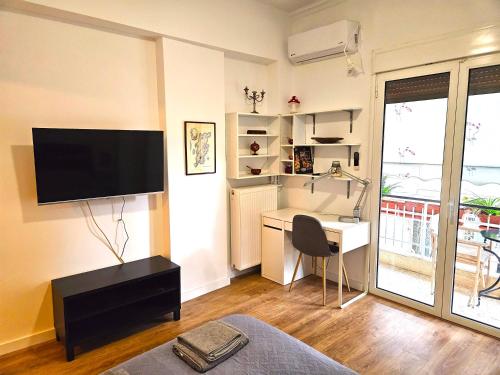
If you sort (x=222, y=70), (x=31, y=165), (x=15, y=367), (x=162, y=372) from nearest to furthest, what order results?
(x=162, y=372) → (x=15, y=367) → (x=31, y=165) → (x=222, y=70)

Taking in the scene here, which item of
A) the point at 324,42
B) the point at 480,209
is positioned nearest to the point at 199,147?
the point at 324,42

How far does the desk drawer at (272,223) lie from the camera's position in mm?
3512

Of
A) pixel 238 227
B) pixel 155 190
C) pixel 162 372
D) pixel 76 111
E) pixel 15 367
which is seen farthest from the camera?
pixel 238 227

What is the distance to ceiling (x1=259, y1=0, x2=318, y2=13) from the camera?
3.51 metres

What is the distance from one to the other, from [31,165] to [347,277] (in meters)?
3.11

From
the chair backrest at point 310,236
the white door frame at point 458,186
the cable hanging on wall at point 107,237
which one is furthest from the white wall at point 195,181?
the white door frame at point 458,186

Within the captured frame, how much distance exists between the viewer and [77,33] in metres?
2.55

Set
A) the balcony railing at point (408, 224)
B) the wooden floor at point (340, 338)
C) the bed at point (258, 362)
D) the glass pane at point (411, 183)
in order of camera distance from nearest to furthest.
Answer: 1. the bed at point (258, 362)
2. the wooden floor at point (340, 338)
3. the glass pane at point (411, 183)
4. the balcony railing at point (408, 224)

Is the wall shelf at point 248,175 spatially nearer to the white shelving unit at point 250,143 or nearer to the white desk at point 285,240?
the white shelving unit at point 250,143

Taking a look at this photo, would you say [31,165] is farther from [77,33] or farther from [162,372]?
[162,372]

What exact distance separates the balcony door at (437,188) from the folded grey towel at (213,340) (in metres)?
2.07

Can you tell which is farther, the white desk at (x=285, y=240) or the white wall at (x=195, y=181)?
the white desk at (x=285, y=240)

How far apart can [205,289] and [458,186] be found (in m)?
2.54

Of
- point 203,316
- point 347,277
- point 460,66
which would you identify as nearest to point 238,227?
point 203,316
